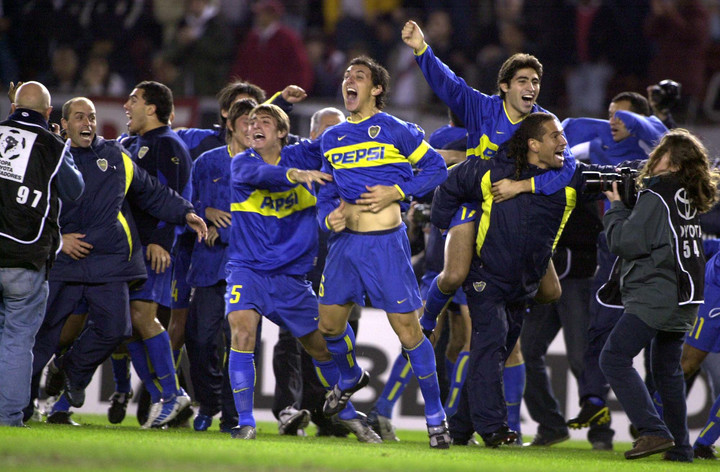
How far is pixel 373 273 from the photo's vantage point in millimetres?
6352

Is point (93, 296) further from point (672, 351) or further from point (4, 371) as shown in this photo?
point (672, 351)

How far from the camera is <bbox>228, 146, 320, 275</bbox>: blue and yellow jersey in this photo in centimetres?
678

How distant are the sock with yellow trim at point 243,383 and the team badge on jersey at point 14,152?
1.71 metres

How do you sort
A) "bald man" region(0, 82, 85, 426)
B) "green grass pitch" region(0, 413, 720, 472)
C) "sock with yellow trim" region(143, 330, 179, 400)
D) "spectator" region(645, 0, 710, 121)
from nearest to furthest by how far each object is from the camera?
"green grass pitch" region(0, 413, 720, 472)
"bald man" region(0, 82, 85, 426)
"sock with yellow trim" region(143, 330, 179, 400)
"spectator" region(645, 0, 710, 121)

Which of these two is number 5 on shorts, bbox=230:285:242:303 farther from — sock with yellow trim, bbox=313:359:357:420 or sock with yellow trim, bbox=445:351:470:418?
sock with yellow trim, bbox=445:351:470:418

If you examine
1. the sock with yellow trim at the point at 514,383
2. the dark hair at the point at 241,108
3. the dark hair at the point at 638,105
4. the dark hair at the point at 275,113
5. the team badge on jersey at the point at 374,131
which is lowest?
the sock with yellow trim at the point at 514,383

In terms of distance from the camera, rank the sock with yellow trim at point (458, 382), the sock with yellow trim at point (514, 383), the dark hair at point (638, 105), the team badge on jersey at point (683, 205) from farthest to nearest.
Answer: the dark hair at point (638, 105) < the sock with yellow trim at point (458, 382) < the sock with yellow trim at point (514, 383) < the team badge on jersey at point (683, 205)

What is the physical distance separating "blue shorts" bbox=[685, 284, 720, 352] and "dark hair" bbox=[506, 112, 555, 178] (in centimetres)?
174

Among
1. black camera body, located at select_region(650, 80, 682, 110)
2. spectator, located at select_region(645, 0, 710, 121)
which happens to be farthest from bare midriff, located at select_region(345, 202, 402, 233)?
spectator, located at select_region(645, 0, 710, 121)

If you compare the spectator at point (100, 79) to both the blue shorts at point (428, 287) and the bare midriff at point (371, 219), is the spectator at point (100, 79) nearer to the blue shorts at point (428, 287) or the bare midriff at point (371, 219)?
the blue shorts at point (428, 287)

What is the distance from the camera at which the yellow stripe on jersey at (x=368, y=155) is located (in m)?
6.42

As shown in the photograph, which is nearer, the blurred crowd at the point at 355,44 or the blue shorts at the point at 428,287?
the blue shorts at the point at 428,287

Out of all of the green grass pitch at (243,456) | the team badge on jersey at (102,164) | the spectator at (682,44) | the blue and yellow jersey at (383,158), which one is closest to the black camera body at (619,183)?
the blue and yellow jersey at (383,158)

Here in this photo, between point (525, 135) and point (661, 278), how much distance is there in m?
1.26
